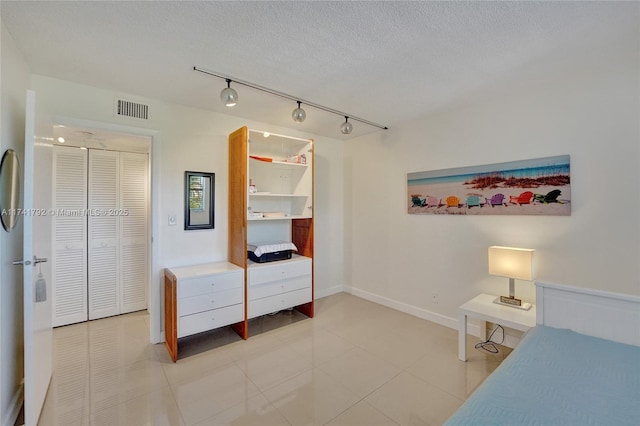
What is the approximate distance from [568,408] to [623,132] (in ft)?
7.05

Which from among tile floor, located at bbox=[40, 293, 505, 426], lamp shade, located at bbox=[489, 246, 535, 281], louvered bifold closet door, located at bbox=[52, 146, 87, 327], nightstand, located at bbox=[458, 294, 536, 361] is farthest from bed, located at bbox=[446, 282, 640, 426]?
louvered bifold closet door, located at bbox=[52, 146, 87, 327]

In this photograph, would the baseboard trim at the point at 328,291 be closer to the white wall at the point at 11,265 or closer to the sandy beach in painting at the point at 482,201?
the sandy beach in painting at the point at 482,201

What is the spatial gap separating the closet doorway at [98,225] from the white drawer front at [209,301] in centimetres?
111

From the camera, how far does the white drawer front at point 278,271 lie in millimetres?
2998

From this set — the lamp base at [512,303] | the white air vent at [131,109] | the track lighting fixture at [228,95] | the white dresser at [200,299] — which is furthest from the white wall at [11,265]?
the lamp base at [512,303]

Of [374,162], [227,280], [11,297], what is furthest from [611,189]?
[11,297]

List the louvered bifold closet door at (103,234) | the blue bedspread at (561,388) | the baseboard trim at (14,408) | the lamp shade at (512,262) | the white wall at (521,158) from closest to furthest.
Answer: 1. the blue bedspread at (561,388)
2. the baseboard trim at (14,408)
3. the white wall at (521,158)
4. the lamp shade at (512,262)
5. the louvered bifold closet door at (103,234)

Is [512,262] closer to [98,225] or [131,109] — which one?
[131,109]

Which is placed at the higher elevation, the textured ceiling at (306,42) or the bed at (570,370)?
the textured ceiling at (306,42)

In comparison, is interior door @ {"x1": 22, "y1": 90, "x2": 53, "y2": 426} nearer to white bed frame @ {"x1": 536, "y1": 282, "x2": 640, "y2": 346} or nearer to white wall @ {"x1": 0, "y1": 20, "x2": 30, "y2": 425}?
white wall @ {"x1": 0, "y1": 20, "x2": 30, "y2": 425}

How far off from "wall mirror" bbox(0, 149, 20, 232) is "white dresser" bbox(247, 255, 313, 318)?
1.79 metres

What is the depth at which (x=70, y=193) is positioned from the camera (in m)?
3.24

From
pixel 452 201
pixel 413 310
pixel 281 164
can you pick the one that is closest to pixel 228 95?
pixel 281 164

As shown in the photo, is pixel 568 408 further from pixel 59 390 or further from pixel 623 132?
pixel 59 390
